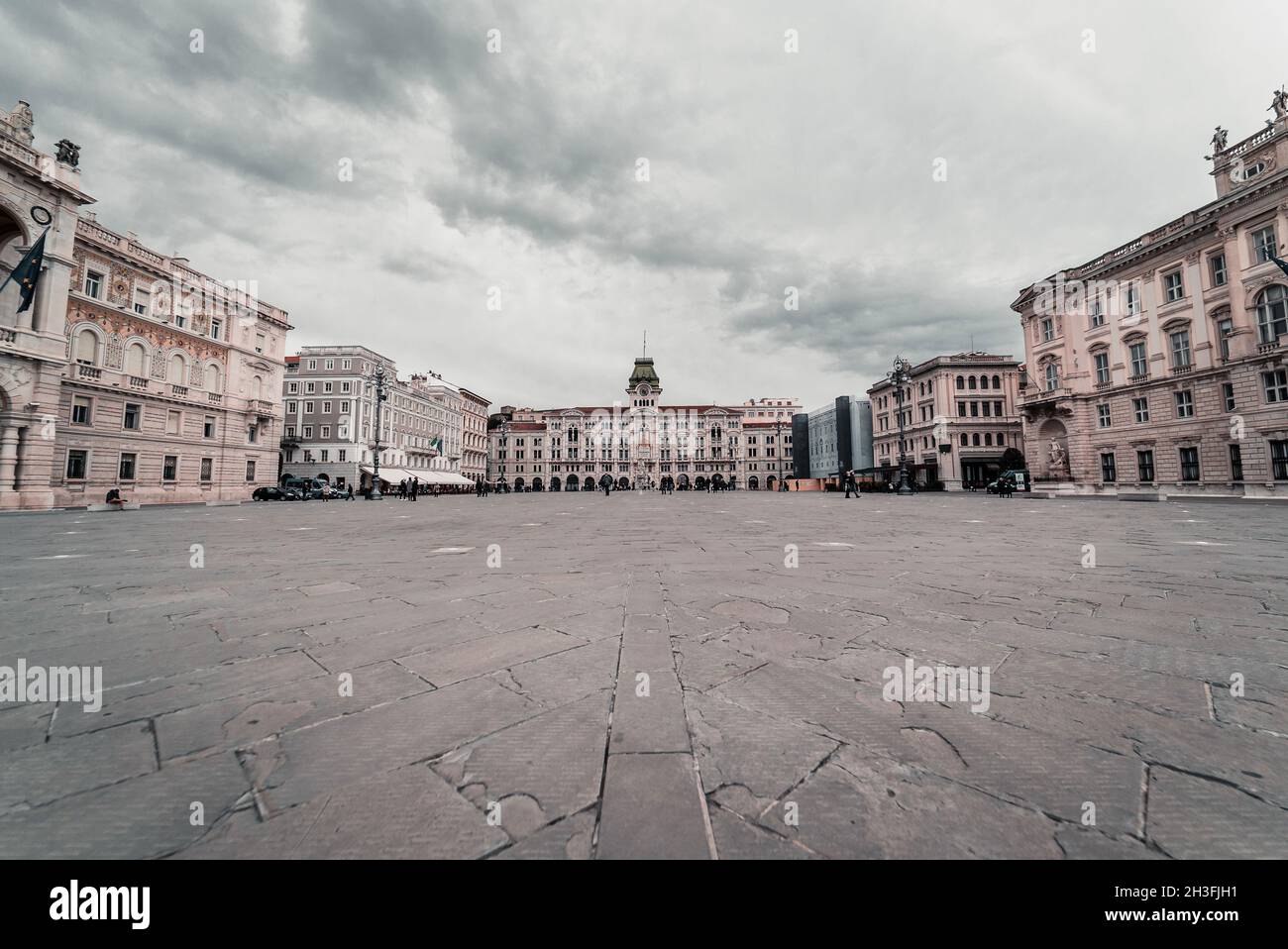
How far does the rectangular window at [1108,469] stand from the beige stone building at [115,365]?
1922 inches

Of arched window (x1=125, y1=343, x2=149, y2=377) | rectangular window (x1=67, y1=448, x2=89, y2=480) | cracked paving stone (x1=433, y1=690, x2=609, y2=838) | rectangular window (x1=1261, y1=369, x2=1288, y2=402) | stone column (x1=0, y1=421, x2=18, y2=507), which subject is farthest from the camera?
arched window (x1=125, y1=343, x2=149, y2=377)

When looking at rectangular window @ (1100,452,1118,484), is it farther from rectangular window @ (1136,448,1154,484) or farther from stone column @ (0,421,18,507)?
stone column @ (0,421,18,507)

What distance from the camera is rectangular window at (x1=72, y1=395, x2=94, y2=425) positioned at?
22422 millimetres

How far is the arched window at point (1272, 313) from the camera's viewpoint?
19172mm

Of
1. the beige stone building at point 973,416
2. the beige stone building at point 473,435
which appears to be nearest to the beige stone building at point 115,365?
the beige stone building at point 473,435

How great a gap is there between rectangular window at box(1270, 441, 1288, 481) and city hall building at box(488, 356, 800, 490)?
2546 inches

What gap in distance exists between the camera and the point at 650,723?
189 centimetres

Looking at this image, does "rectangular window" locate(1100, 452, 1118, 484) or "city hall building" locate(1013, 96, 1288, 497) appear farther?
"rectangular window" locate(1100, 452, 1118, 484)

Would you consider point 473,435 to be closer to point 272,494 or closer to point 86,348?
point 272,494

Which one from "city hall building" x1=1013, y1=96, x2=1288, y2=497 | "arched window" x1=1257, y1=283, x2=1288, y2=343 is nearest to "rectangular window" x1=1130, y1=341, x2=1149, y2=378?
"city hall building" x1=1013, y1=96, x2=1288, y2=497

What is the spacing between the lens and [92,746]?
175cm

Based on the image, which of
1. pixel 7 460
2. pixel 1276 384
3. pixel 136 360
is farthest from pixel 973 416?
pixel 7 460

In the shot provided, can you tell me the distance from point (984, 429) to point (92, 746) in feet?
173

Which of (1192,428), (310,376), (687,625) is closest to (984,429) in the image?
(1192,428)
